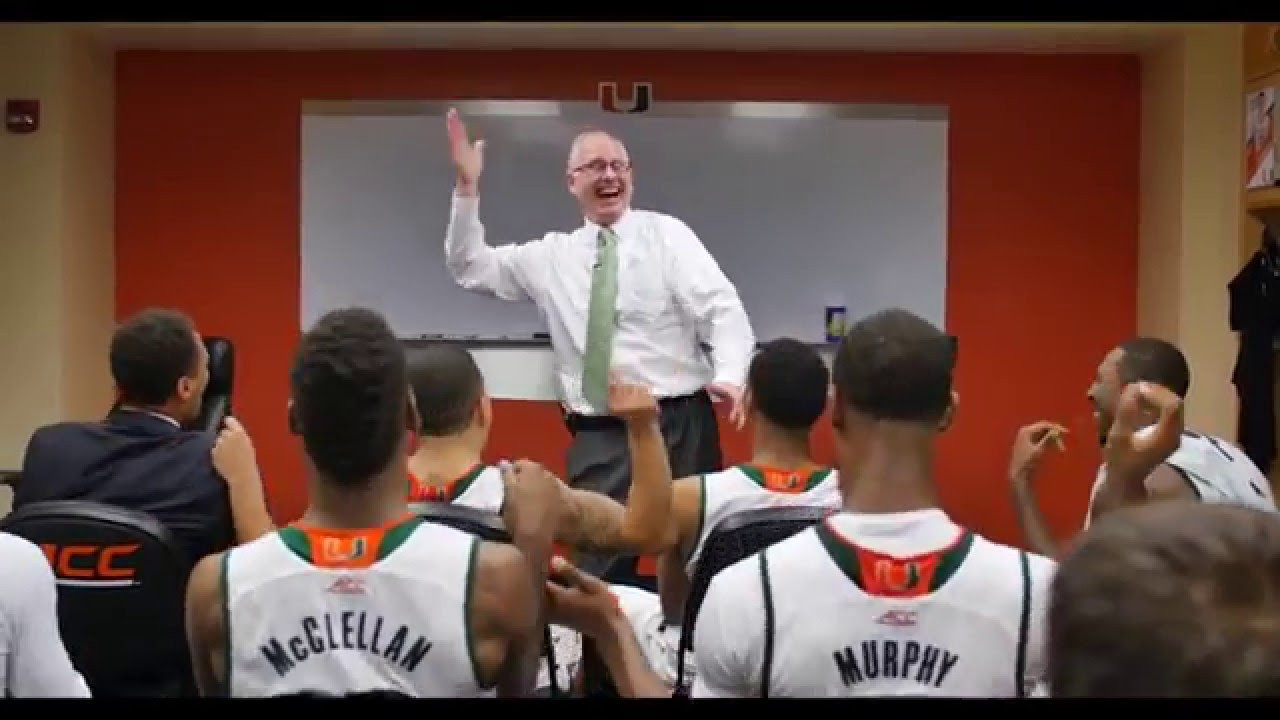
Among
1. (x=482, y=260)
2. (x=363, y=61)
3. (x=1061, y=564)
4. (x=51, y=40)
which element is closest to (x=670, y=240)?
(x=482, y=260)

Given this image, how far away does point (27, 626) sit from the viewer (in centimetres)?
176

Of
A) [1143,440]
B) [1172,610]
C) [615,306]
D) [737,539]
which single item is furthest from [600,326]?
[1172,610]

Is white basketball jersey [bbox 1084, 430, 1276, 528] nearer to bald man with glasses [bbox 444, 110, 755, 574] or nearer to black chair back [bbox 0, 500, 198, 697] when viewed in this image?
bald man with glasses [bbox 444, 110, 755, 574]

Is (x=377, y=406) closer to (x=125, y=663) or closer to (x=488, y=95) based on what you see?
(x=125, y=663)

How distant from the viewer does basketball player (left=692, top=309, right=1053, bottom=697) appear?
5.19 feet

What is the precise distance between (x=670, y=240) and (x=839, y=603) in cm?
293

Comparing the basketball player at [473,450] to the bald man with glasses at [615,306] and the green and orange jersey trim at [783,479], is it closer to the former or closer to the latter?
the green and orange jersey trim at [783,479]

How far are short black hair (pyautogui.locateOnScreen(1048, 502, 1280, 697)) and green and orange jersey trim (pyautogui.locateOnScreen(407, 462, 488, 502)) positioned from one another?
5.77ft

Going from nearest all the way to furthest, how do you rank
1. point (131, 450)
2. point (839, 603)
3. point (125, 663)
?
point (839, 603), point (125, 663), point (131, 450)

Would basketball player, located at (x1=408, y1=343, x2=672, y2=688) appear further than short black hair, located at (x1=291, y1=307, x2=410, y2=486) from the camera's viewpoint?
Yes

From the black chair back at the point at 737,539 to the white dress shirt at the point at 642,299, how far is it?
1975 mm

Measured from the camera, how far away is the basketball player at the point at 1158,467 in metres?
2.63

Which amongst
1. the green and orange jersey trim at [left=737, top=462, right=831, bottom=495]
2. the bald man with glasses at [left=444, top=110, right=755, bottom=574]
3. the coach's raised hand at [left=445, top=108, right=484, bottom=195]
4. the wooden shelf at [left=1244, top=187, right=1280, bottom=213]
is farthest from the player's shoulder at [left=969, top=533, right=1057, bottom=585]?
the wooden shelf at [left=1244, top=187, right=1280, bottom=213]

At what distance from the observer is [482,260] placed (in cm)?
454
